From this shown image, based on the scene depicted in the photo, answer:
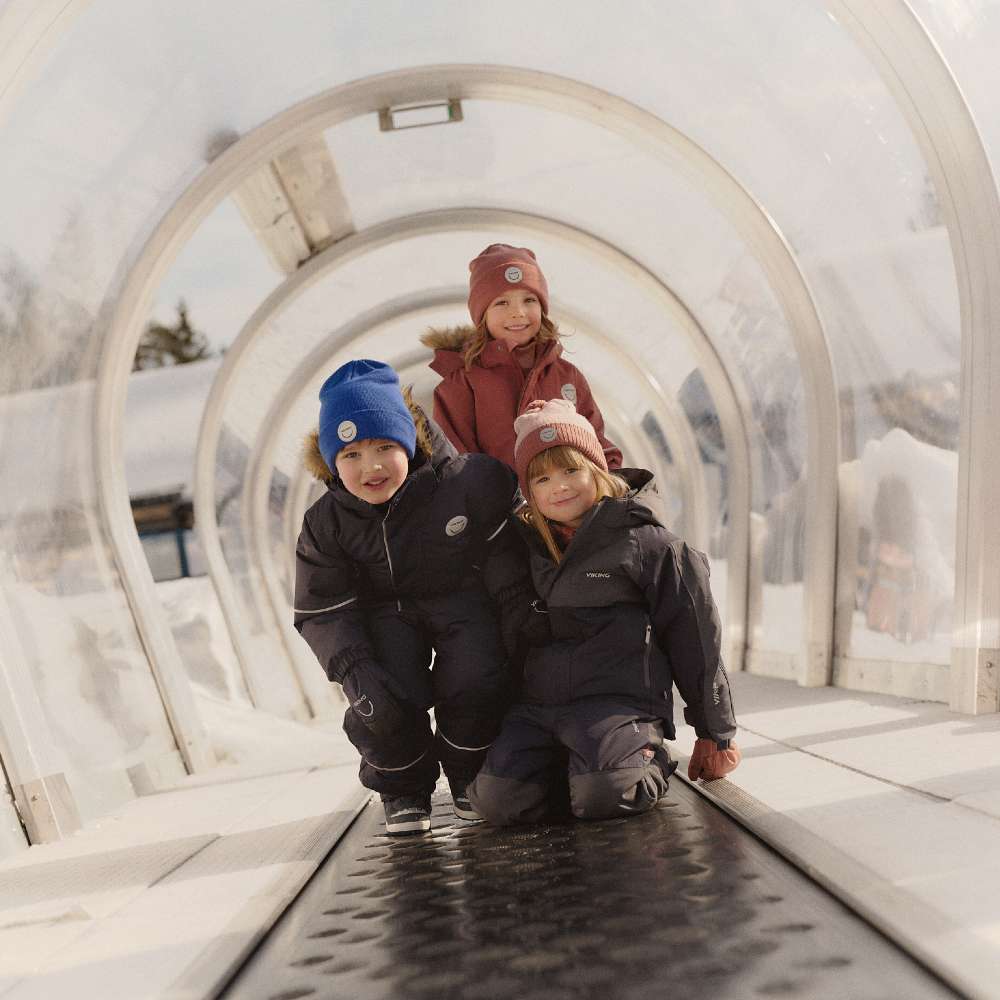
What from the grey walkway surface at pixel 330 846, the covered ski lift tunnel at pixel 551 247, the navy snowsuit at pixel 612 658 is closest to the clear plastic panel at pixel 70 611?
the covered ski lift tunnel at pixel 551 247

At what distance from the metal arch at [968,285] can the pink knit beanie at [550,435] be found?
174 cm

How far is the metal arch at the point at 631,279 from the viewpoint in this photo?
9.16 meters

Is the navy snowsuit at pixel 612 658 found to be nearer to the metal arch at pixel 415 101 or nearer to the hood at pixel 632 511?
the hood at pixel 632 511

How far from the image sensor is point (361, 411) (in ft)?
12.6

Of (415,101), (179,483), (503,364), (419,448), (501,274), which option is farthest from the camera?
(179,483)

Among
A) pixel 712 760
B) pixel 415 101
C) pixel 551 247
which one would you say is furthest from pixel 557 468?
pixel 551 247

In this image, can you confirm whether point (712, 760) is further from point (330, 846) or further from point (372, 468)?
point (372, 468)

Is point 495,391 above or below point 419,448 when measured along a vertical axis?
above

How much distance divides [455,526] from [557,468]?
376mm

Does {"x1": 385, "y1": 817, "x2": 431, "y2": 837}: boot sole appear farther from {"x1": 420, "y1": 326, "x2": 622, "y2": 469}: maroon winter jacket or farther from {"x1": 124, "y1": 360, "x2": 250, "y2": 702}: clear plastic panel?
{"x1": 124, "y1": 360, "x2": 250, "y2": 702}: clear plastic panel

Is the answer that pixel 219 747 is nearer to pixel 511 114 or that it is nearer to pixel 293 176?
pixel 293 176

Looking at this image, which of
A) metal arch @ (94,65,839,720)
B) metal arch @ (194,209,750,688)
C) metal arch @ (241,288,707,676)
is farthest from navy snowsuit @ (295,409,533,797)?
metal arch @ (241,288,707,676)

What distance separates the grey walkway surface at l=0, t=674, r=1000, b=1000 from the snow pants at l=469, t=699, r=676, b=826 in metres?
0.26

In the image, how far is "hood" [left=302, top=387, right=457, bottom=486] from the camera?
405 cm
